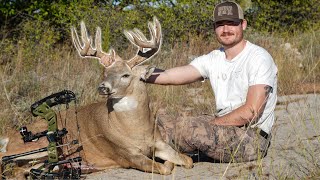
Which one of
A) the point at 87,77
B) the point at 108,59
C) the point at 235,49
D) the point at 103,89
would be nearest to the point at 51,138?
the point at 103,89

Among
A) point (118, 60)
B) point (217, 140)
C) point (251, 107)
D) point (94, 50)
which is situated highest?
point (94, 50)

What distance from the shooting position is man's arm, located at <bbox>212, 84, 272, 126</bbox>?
4.78 m

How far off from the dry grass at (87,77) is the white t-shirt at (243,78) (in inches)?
30.3

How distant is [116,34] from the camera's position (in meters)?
11.6

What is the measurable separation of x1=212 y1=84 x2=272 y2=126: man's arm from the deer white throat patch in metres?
Result: 0.88

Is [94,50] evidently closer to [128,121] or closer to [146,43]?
[146,43]

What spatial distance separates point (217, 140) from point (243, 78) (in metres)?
0.64

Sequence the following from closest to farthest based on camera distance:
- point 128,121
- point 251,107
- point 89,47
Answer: point 251,107 < point 128,121 < point 89,47

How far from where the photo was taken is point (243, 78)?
5023mm

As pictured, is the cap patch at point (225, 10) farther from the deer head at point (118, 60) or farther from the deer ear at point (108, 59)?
the deer ear at point (108, 59)

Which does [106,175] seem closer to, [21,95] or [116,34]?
[21,95]

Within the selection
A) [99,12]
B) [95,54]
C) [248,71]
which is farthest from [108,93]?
[99,12]

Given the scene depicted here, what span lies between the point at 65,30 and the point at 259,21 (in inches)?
221

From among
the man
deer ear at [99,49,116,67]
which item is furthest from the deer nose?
the man
